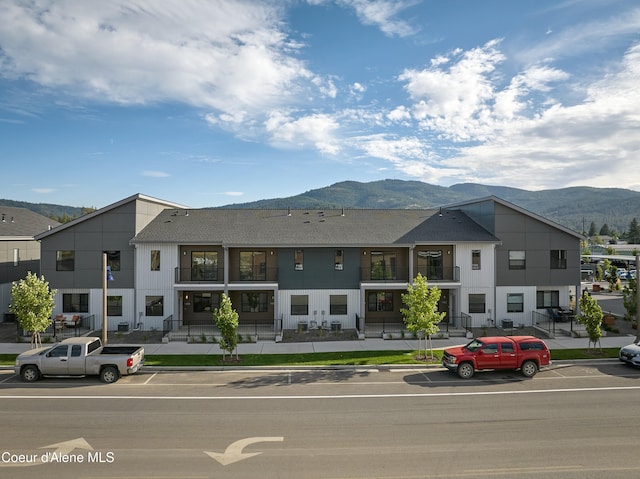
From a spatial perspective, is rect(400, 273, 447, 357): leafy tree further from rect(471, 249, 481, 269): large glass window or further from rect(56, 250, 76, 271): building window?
rect(56, 250, 76, 271): building window

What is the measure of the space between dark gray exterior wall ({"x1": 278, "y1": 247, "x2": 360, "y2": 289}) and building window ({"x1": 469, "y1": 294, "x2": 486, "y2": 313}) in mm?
8209

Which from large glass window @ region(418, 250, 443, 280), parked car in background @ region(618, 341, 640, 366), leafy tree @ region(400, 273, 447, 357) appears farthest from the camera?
large glass window @ region(418, 250, 443, 280)

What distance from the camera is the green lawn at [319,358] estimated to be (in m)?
21.7

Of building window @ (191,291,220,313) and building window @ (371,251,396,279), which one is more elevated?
building window @ (371,251,396,279)

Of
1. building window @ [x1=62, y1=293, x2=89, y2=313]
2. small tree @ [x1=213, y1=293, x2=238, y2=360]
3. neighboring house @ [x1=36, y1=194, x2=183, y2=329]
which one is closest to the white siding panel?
small tree @ [x1=213, y1=293, x2=238, y2=360]

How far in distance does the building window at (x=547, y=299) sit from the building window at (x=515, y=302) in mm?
1468

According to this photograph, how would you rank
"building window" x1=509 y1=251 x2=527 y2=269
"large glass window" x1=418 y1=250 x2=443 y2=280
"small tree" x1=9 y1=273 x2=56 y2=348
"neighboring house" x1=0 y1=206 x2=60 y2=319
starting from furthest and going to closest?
1. "neighboring house" x1=0 y1=206 x2=60 y2=319
2. "building window" x1=509 y1=251 x2=527 y2=269
3. "large glass window" x1=418 y1=250 x2=443 y2=280
4. "small tree" x1=9 y1=273 x2=56 y2=348

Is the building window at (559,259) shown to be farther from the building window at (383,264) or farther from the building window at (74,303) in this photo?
the building window at (74,303)

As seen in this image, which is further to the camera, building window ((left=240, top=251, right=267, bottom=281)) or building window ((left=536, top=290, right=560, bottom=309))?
building window ((left=536, top=290, right=560, bottom=309))

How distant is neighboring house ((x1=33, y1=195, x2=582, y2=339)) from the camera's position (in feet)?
96.2

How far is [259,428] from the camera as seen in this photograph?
13.6 metres

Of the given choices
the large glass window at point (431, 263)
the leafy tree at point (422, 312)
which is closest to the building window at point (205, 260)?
the leafy tree at point (422, 312)

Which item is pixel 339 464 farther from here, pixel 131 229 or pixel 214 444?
pixel 131 229

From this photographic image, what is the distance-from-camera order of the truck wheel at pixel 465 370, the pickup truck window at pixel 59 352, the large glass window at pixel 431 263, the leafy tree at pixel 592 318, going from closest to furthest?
1. the pickup truck window at pixel 59 352
2. the truck wheel at pixel 465 370
3. the leafy tree at pixel 592 318
4. the large glass window at pixel 431 263
